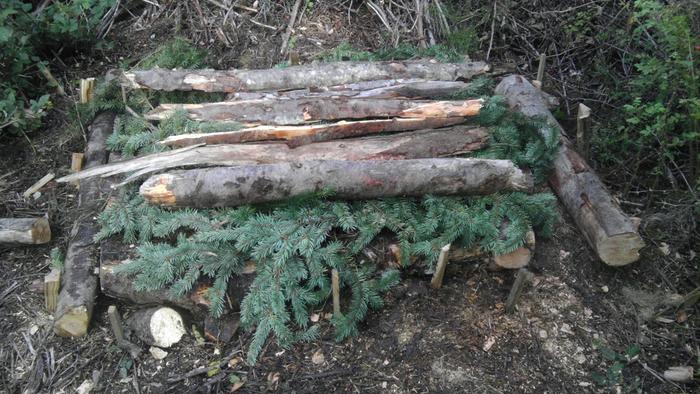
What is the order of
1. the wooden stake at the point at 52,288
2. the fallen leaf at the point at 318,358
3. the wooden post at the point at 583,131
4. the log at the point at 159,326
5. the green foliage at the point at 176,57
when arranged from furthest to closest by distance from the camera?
the green foliage at the point at 176,57 → the wooden post at the point at 583,131 → the wooden stake at the point at 52,288 → the log at the point at 159,326 → the fallen leaf at the point at 318,358

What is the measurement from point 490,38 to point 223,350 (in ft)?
15.6

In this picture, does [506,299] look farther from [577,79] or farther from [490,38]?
[490,38]

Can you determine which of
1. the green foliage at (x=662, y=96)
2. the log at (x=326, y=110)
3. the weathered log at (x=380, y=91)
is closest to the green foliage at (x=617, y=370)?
the green foliage at (x=662, y=96)

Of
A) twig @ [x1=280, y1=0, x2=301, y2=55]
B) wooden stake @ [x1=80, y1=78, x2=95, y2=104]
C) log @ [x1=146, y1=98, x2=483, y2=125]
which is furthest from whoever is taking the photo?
twig @ [x1=280, y1=0, x2=301, y2=55]

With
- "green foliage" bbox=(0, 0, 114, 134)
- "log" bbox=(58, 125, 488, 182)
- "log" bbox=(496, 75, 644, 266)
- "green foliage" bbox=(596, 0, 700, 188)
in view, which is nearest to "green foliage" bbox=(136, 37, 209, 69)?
"green foliage" bbox=(0, 0, 114, 134)

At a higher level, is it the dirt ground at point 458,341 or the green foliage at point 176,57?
the green foliage at point 176,57

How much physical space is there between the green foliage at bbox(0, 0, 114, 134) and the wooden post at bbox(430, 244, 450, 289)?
13.1 feet

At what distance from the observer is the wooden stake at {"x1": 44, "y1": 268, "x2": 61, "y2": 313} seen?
3615mm

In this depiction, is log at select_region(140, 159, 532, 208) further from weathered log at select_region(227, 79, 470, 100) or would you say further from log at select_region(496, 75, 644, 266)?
weathered log at select_region(227, 79, 470, 100)

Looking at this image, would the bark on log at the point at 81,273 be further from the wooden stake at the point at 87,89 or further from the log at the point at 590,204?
the log at the point at 590,204

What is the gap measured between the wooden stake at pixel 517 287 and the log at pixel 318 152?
3.90 ft

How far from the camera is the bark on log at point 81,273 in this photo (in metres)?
3.53

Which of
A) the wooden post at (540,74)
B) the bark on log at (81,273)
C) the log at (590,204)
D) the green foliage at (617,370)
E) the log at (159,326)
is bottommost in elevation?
the green foliage at (617,370)

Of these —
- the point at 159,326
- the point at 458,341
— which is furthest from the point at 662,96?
the point at 159,326
